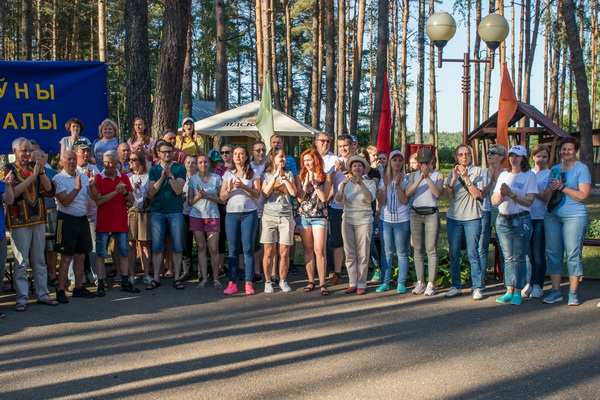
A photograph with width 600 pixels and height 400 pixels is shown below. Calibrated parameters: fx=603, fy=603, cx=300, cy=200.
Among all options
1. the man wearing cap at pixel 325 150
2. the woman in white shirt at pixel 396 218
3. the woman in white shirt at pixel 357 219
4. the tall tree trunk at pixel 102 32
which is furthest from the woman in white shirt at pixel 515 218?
the tall tree trunk at pixel 102 32

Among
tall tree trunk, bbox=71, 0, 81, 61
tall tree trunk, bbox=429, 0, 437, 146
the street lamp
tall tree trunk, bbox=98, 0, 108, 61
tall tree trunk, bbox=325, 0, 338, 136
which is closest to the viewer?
the street lamp

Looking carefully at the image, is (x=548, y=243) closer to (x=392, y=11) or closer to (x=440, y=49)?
(x=440, y=49)

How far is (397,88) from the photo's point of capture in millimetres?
39375

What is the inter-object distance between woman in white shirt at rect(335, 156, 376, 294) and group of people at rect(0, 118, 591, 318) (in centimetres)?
1

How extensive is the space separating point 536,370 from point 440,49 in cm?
815

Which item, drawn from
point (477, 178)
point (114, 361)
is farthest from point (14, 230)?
point (477, 178)

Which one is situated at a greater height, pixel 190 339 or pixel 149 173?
pixel 149 173

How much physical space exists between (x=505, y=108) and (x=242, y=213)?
16.1ft

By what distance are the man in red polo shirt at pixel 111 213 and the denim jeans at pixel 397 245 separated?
128 inches

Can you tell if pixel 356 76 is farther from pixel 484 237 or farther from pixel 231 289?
pixel 231 289

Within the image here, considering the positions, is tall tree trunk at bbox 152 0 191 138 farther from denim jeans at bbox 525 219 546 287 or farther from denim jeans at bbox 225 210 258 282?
denim jeans at bbox 525 219 546 287

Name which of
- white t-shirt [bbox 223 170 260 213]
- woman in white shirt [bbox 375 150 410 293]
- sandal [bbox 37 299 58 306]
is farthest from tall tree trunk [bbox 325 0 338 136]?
sandal [bbox 37 299 58 306]

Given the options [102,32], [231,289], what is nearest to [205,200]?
[231,289]

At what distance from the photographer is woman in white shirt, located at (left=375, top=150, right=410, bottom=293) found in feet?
25.4
